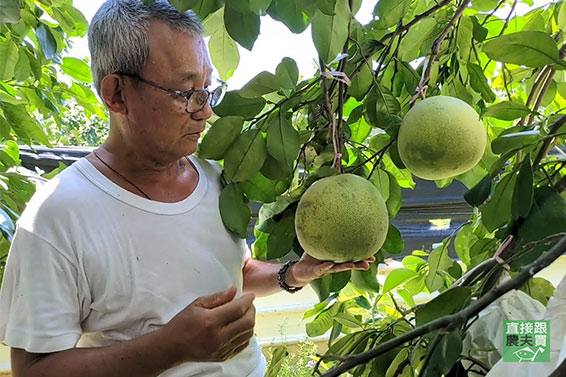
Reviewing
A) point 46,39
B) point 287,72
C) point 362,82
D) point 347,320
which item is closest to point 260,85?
point 287,72

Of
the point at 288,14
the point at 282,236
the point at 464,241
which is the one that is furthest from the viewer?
the point at 464,241

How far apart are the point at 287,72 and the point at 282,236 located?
0.26m

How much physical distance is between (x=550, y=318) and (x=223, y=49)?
24.5 inches

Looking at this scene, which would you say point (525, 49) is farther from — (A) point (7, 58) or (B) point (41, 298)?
(A) point (7, 58)

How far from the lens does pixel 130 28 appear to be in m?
0.90

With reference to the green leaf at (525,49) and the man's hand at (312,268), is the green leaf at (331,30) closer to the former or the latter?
the green leaf at (525,49)

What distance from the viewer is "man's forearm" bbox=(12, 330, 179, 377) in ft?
2.61

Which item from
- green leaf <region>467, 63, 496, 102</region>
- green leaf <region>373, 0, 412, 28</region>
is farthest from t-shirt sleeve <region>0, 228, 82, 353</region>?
green leaf <region>467, 63, 496, 102</region>

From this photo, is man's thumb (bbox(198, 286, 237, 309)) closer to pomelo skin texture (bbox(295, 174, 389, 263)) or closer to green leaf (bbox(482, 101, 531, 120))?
pomelo skin texture (bbox(295, 174, 389, 263))

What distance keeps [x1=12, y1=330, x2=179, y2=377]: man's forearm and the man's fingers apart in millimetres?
81

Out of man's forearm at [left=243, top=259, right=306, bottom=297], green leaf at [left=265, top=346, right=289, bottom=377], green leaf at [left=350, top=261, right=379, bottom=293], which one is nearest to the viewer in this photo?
green leaf at [left=265, top=346, right=289, bottom=377]

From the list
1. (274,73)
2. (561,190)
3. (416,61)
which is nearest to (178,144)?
(274,73)

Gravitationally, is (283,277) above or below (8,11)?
below

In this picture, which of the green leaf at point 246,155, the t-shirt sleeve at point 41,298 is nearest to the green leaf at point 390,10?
the green leaf at point 246,155
